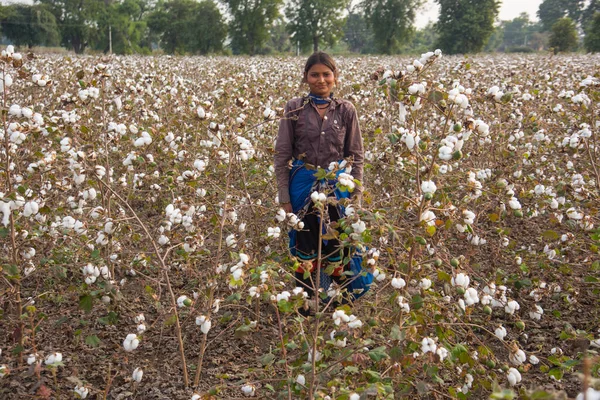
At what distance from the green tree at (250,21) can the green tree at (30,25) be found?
17.2 metres

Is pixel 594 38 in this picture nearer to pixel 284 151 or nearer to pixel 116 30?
pixel 284 151

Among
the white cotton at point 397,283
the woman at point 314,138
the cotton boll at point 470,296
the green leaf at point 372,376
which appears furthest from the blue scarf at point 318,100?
the green leaf at point 372,376

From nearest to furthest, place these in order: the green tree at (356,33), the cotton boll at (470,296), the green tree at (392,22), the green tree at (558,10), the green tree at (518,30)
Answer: the cotton boll at (470,296) → the green tree at (392,22) → the green tree at (558,10) → the green tree at (356,33) → the green tree at (518,30)

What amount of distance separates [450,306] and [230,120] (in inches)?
54.1

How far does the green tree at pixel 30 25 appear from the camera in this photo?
49500 mm

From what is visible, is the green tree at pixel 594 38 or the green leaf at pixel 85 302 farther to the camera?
the green tree at pixel 594 38

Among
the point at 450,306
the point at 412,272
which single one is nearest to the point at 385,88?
the point at 412,272

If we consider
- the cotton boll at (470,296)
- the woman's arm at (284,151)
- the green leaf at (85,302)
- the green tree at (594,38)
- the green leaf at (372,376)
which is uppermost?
the green tree at (594,38)

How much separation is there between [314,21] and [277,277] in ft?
166

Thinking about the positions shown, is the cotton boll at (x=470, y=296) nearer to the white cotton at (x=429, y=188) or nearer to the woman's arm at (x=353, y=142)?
the white cotton at (x=429, y=188)

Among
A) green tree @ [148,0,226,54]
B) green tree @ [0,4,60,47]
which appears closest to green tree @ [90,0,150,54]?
green tree @ [148,0,226,54]

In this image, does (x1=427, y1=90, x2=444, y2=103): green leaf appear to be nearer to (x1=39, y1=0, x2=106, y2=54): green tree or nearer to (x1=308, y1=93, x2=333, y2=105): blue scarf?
(x1=308, y1=93, x2=333, y2=105): blue scarf

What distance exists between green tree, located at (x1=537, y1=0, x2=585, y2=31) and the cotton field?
229ft

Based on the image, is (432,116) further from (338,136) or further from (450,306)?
(450,306)
